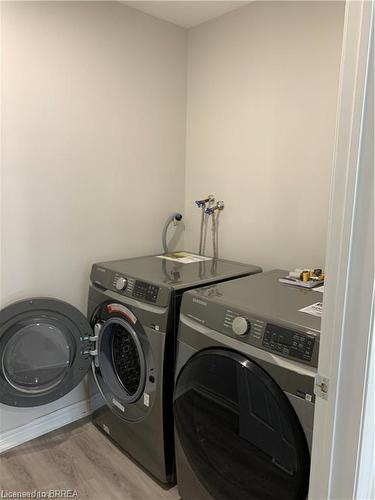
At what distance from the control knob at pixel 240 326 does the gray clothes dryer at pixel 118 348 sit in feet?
1.22

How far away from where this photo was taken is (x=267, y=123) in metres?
1.98

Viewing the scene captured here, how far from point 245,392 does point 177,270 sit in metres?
0.83

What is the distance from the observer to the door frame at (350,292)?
27.3 inches

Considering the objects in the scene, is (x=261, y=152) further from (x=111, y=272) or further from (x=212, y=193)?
(x=111, y=272)

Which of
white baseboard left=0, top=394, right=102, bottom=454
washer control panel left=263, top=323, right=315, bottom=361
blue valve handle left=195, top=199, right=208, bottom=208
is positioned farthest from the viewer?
blue valve handle left=195, top=199, right=208, bottom=208

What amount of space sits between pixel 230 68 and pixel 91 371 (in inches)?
73.8

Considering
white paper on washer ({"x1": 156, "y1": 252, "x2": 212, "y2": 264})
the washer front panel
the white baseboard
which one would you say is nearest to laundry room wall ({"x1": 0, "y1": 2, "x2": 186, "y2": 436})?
the white baseboard

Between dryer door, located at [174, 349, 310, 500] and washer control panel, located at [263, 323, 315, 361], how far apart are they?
0.09 m

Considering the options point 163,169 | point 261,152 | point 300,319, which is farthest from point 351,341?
point 163,169

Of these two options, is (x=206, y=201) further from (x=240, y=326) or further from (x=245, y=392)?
(x=245, y=392)

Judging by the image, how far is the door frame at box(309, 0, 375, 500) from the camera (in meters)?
0.69

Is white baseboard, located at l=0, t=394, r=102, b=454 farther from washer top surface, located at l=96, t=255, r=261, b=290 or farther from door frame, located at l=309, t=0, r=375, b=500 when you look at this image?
door frame, located at l=309, t=0, r=375, b=500

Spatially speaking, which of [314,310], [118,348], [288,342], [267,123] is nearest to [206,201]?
[267,123]

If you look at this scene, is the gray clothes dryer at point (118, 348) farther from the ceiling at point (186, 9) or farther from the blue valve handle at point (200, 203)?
the ceiling at point (186, 9)
